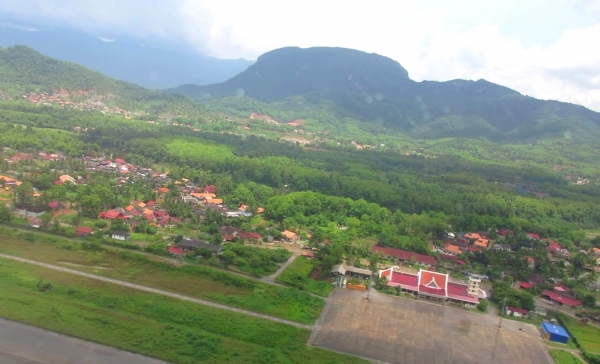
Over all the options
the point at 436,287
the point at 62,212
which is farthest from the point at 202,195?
the point at 436,287

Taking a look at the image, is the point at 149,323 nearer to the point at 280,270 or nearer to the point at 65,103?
the point at 280,270

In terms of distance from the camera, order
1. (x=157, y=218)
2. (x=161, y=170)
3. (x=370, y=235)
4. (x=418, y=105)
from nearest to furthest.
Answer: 1. (x=157, y=218)
2. (x=370, y=235)
3. (x=161, y=170)
4. (x=418, y=105)

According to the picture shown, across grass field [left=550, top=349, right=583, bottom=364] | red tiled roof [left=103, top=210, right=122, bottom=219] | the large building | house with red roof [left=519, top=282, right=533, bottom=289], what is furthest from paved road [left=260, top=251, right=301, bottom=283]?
house with red roof [left=519, top=282, right=533, bottom=289]

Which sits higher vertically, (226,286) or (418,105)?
(418,105)

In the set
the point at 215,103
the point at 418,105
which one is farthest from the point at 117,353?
the point at 418,105

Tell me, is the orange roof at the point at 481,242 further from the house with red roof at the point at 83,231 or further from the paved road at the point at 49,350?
the house with red roof at the point at 83,231

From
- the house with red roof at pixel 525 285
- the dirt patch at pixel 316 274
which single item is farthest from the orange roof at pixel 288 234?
the house with red roof at pixel 525 285

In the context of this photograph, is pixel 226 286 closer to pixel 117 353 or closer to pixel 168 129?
pixel 117 353

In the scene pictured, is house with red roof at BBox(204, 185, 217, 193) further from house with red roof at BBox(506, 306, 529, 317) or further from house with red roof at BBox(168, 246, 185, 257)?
house with red roof at BBox(506, 306, 529, 317)
